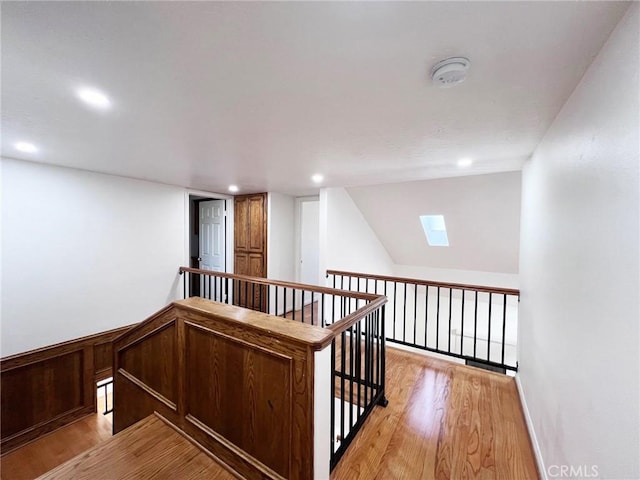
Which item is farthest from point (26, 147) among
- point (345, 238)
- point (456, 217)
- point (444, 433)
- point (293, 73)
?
point (456, 217)

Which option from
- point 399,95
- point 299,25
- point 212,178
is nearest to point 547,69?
point 399,95

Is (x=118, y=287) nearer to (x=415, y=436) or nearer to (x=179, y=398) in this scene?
(x=179, y=398)

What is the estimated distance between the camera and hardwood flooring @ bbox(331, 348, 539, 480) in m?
1.62

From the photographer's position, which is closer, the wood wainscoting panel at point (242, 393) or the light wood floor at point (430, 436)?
the wood wainscoting panel at point (242, 393)

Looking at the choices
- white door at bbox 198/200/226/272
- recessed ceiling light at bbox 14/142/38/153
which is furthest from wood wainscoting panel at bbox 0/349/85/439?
white door at bbox 198/200/226/272

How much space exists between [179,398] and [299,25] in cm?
228

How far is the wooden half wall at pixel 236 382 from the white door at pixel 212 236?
3.02 meters

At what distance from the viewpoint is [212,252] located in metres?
5.25

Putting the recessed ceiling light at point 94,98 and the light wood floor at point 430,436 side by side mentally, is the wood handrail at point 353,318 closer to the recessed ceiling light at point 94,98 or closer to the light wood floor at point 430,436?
the light wood floor at point 430,436

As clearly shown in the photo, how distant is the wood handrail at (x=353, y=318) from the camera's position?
4.91 ft

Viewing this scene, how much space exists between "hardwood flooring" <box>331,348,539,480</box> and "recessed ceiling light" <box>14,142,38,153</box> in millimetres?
3426

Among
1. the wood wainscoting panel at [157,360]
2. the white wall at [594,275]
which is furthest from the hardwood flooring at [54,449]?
the white wall at [594,275]

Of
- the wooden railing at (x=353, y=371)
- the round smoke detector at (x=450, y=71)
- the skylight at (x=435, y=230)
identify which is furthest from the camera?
the skylight at (x=435, y=230)

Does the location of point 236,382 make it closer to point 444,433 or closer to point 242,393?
point 242,393
